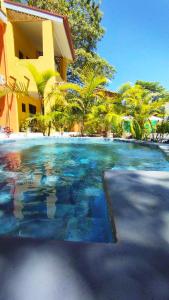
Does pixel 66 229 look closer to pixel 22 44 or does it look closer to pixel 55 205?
pixel 55 205

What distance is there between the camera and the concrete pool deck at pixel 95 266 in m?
1.05

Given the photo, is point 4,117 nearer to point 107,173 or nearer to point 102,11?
point 107,173

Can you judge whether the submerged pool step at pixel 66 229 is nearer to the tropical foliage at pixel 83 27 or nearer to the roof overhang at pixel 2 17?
the roof overhang at pixel 2 17

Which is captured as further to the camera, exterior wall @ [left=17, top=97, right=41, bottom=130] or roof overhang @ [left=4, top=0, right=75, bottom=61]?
exterior wall @ [left=17, top=97, right=41, bottom=130]

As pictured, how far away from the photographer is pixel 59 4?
25.5 metres

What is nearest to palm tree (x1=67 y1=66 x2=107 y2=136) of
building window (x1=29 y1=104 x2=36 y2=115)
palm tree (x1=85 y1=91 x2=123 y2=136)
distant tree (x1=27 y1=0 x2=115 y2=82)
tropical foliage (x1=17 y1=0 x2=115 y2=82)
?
palm tree (x1=85 y1=91 x2=123 y2=136)

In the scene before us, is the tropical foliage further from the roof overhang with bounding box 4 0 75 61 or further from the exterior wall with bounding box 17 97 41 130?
the exterior wall with bounding box 17 97 41 130

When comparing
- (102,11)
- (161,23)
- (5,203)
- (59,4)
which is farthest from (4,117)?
(102,11)

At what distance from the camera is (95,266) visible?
4.03 ft

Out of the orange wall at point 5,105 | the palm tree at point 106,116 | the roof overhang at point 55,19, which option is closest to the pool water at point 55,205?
the palm tree at point 106,116

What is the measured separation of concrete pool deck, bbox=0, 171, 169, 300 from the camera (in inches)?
41.2

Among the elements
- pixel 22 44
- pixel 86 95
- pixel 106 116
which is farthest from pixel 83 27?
pixel 106 116

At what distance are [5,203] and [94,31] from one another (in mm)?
28585

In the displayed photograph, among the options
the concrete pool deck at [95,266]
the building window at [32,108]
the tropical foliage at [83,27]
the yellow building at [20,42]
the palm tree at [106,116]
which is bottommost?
the concrete pool deck at [95,266]
